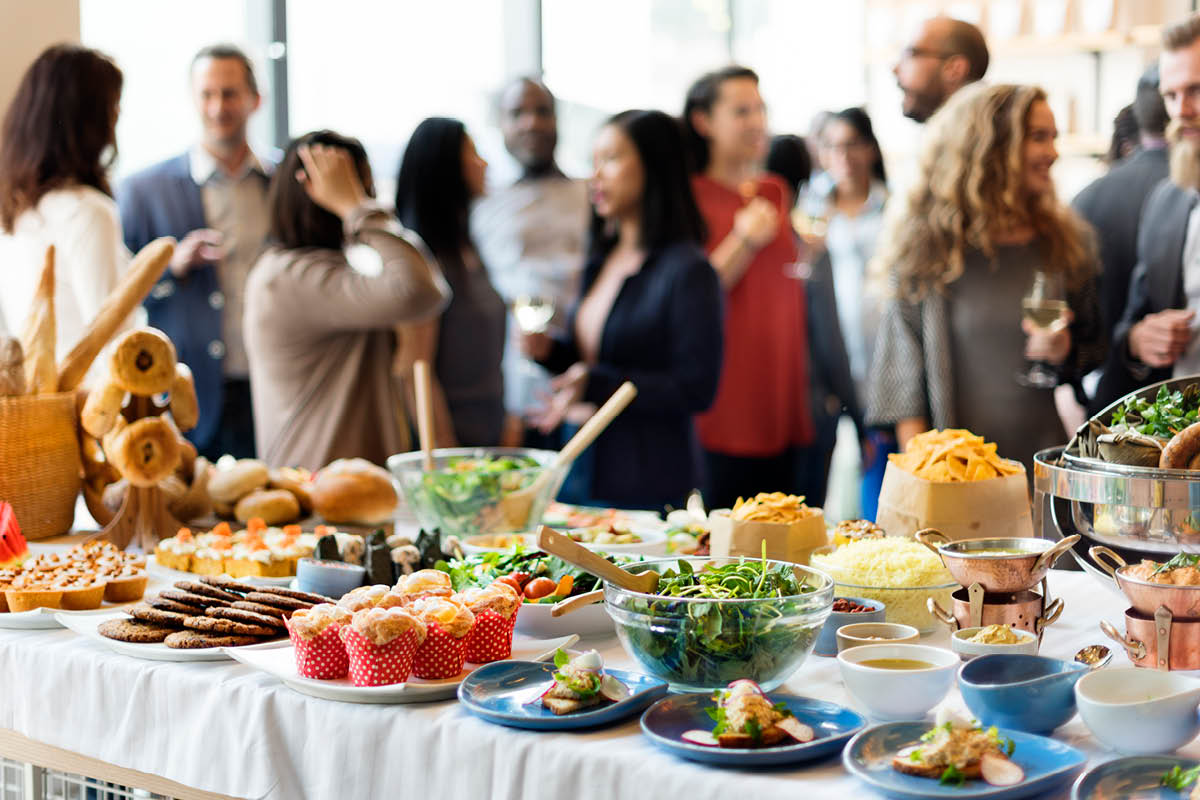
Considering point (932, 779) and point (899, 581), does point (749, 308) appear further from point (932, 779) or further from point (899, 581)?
point (932, 779)

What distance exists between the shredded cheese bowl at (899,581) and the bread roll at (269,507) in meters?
1.03

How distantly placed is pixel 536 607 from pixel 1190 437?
2.42ft

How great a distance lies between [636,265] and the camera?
3.54 metres

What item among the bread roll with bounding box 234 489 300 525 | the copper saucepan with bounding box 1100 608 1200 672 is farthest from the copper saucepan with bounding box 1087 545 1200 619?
the bread roll with bounding box 234 489 300 525

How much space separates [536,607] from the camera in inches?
55.0

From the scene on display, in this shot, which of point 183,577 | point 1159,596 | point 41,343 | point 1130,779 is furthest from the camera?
point 41,343

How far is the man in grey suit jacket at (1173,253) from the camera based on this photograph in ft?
10.2

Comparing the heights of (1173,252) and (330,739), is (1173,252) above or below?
above

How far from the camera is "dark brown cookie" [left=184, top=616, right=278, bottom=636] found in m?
1.36

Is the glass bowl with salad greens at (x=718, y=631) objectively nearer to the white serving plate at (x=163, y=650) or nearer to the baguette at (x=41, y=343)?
the white serving plate at (x=163, y=650)

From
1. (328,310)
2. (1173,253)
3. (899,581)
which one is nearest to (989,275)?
(1173,253)

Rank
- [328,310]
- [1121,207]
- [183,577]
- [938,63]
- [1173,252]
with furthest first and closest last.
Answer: [938,63], [1121,207], [1173,252], [328,310], [183,577]

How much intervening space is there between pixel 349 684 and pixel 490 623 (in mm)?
154

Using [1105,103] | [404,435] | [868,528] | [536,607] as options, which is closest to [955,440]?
[868,528]
